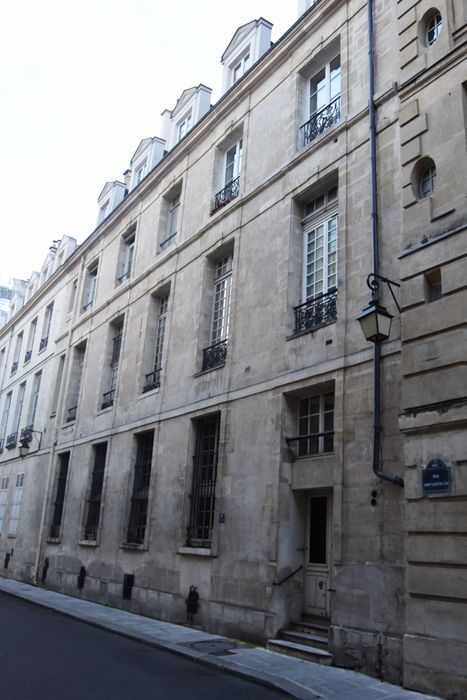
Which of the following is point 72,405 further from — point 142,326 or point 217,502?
point 217,502

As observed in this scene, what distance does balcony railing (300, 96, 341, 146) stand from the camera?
10570 mm

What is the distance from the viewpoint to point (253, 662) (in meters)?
7.65

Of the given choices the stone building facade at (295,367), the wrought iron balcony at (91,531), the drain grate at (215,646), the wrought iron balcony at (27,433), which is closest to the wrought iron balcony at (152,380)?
the stone building facade at (295,367)

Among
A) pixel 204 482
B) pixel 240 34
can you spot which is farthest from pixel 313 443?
pixel 240 34

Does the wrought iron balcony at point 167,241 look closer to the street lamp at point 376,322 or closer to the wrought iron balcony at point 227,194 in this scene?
the wrought iron balcony at point 227,194

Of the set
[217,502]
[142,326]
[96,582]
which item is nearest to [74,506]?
[96,582]

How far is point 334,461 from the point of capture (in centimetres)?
837

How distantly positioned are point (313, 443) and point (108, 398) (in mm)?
8588

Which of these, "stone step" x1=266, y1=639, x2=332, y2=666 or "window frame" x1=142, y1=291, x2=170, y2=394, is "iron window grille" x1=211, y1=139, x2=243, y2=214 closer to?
"window frame" x1=142, y1=291, x2=170, y2=394

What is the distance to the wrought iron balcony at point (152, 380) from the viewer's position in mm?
14080

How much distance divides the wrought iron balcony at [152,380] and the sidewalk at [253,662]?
187 inches

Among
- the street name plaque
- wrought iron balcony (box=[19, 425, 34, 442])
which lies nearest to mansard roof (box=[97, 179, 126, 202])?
wrought iron balcony (box=[19, 425, 34, 442])

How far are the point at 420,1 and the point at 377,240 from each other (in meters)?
3.35

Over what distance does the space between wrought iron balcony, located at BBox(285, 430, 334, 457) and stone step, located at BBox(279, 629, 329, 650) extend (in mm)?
2412
